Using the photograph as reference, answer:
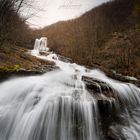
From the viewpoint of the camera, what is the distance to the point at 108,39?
1082 inches

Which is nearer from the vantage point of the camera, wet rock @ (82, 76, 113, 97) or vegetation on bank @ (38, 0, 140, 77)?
wet rock @ (82, 76, 113, 97)

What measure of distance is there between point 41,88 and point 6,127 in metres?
1.97

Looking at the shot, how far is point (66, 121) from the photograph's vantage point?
17.9 ft

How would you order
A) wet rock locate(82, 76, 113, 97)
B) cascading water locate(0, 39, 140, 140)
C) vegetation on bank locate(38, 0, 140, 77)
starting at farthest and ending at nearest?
vegetation on bank locate(38, 0, 140, 77) → wet rock locate(82, 76, 113, 97) → cascading water locate(0, 39, 140, 140)

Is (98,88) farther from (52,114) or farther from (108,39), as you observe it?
(108,39)

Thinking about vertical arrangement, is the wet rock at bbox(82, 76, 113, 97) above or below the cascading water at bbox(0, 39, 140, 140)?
above

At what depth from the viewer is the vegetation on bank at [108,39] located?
18031mm

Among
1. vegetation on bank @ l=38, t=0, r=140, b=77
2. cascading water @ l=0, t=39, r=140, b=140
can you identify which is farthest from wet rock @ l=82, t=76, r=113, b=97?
vegetation on bank @ l=38, t=0, r=140, b=77

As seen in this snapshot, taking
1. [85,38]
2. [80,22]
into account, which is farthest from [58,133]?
[80,22]

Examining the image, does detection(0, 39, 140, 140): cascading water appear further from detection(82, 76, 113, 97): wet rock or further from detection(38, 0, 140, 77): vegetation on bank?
detection(38, 0, 140, 77): vegetation on bank

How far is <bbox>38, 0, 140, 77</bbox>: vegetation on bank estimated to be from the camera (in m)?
18.0

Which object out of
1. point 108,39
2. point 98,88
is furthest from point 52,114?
point 108,39

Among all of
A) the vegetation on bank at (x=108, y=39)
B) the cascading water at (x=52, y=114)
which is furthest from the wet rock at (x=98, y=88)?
the vegetation on bank at (x=108, y=39)

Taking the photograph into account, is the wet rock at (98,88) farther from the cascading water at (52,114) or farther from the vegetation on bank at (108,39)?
the vegetation on bank at (108,39)
